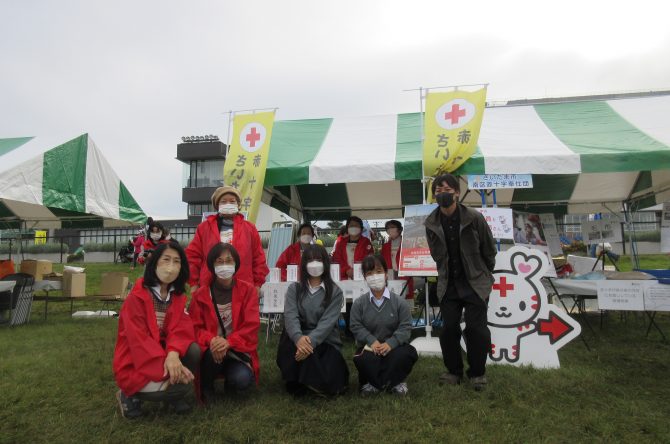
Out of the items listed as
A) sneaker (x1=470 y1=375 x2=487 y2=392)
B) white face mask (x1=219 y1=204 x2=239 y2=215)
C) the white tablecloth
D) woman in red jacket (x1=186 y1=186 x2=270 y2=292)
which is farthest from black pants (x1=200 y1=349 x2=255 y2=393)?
the white tablecloth

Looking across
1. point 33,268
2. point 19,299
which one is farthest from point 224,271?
point 33,268

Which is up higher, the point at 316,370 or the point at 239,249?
the point at 239,249

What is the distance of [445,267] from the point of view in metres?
3.12

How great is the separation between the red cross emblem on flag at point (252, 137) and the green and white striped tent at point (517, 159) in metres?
0.28

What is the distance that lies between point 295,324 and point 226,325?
46 cm

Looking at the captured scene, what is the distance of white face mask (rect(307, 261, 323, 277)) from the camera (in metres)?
3.06

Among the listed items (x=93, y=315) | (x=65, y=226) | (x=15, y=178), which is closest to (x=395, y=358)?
(x=15, y=178)

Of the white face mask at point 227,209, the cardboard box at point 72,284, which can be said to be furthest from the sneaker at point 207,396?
the cardboard box at point 72,284

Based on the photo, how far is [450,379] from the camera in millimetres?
3055

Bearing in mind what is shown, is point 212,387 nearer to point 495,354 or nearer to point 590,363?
point 495,354

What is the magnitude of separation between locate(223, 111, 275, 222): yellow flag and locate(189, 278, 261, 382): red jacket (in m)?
1.95

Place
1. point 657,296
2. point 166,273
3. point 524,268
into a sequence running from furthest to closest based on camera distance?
point 657,296, point 524,268, point 166,273

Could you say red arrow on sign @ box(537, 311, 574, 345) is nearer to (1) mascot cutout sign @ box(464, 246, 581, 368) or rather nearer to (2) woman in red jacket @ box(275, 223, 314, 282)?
(1) mascot cutout sign @ box(464, 246, 581, 368)

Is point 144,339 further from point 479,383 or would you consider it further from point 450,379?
point 479,383
